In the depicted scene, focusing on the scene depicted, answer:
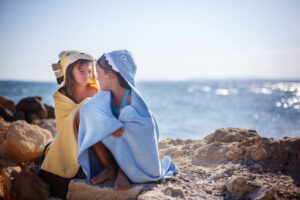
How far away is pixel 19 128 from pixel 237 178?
3608 millimetres

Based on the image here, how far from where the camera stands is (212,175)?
109 inches

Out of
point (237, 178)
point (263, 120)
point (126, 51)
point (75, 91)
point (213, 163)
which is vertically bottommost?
point (263, 120)

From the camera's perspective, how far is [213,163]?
3221 mm

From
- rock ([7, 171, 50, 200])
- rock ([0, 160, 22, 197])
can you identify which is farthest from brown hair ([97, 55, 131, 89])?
rock ([0, 160, 22, 197])

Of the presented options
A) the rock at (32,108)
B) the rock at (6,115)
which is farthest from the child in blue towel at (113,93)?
the rock at (32,108)

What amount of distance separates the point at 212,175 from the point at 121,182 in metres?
1.19

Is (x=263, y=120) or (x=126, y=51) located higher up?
(x=126, y=51)

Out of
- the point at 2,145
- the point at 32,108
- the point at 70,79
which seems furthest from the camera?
the point at 32,108

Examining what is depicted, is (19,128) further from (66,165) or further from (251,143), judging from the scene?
(251,143)

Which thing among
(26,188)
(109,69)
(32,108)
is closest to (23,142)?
(26,188)

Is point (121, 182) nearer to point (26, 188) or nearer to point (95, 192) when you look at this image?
point (95, 192)

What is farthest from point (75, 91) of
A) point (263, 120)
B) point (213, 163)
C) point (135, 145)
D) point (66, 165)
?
point (263, 120)

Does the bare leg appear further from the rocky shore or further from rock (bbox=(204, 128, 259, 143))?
rock (bbox=(204, 128, 259, 143))

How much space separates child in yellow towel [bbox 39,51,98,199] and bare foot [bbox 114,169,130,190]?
0.64 meters
